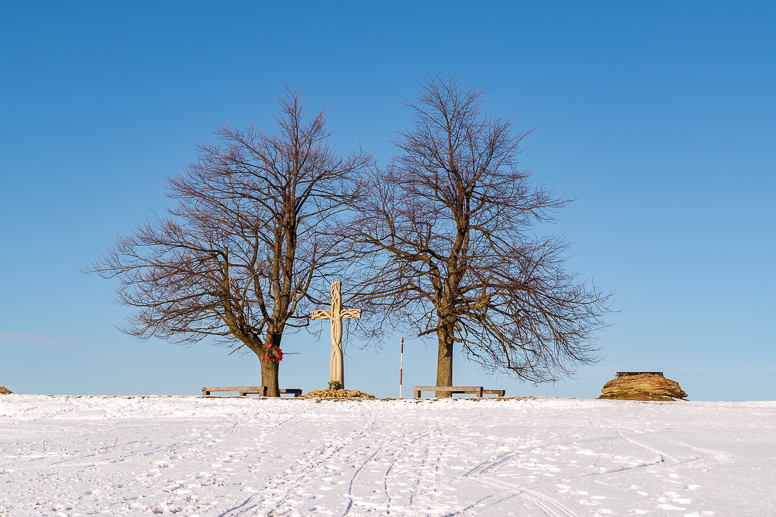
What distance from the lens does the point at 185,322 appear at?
22094mm

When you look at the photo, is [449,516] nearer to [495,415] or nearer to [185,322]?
[495,415]

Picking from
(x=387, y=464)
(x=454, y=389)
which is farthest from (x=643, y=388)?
(x=387, y=464)

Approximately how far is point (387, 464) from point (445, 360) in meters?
12.9

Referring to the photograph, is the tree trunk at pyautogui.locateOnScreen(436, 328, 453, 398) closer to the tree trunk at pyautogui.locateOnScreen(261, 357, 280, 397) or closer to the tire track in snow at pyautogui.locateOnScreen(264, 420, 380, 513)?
the tree trunk at pyautogui.locateOnScreen(261, 357, 280, 397)

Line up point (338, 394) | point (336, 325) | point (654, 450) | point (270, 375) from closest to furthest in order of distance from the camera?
1. point (654, 450)
2. point (338, 394)
3. point (336, 325)
4. point (270, 375)

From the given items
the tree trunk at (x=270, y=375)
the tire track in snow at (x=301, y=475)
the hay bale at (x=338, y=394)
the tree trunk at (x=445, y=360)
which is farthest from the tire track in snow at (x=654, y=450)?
the tree trunk at (x=270, y=375)

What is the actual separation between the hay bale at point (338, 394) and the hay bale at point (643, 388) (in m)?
7.65

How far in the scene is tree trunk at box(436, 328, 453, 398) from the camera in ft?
69.9

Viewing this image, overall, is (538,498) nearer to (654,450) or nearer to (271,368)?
(654,450)

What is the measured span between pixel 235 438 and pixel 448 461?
160 inches

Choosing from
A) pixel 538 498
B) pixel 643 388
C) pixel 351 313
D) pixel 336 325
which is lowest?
A: pixel 538 498

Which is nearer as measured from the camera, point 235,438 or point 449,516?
point 449,516

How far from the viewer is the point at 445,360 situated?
70.5ft

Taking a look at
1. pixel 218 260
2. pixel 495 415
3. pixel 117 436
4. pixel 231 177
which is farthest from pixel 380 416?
pixel 231 177
